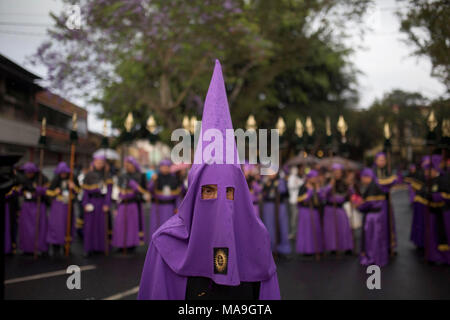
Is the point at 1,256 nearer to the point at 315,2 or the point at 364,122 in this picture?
the point at 315,2

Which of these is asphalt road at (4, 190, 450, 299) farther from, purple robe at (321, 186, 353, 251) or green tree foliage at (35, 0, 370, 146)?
green tree foliage at (35, 0, 370, 146)

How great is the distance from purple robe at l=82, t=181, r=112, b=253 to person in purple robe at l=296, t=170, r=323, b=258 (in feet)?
14.6

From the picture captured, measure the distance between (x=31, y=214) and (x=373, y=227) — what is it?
746 cm

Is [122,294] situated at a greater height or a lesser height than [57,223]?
lesser

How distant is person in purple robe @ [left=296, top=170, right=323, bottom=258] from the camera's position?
8633 mm

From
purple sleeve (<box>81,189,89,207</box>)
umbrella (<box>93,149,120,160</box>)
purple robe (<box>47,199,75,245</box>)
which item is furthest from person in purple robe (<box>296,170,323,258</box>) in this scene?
purple robe (<box>47,199,75,245</box>)

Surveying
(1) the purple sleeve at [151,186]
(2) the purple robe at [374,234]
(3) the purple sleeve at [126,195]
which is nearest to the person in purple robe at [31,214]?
(3) the purple sleeve at [126,195]

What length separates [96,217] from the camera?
9.02 meters

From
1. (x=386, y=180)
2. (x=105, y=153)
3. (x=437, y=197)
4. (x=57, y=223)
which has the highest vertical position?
(x=105, y=153)

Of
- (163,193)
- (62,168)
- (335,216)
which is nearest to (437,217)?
(335,216)

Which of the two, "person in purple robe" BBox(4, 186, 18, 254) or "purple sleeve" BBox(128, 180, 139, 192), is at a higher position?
"purple sleeve" BBox(128, 180, 139, 192)

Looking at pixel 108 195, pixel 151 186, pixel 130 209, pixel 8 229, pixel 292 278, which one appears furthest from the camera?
pixel 151 186

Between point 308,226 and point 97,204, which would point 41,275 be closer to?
point 97,204
